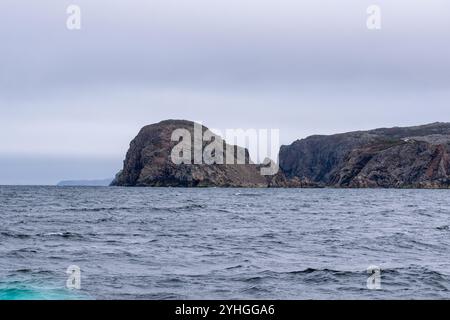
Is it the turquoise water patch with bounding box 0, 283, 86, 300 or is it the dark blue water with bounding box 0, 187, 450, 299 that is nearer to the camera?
the turquoise water patch with bounding box 0, 283, 86, 300

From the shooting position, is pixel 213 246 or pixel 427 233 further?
pixel 427 233

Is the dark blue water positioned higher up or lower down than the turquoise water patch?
lower down

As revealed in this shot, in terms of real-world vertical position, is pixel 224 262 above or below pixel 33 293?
below

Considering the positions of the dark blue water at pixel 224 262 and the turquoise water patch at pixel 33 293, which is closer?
the turquoise water patch at pixel 33 293

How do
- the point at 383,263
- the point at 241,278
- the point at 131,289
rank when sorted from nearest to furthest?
1. the point at 131,289
2. the point at 241,278
3. the point at 383,263

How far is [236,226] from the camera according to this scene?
60156 millimetres

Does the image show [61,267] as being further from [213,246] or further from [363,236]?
[363,236]

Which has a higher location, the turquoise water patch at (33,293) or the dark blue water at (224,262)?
the turquoise water patch at (33,293)

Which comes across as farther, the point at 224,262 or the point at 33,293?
the point at 224,262
